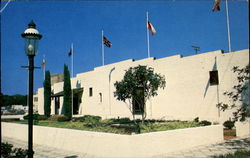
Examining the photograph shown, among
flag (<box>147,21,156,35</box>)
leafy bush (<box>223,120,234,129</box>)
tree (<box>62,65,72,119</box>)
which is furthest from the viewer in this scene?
tree (<box>62,65,72,119</box>)

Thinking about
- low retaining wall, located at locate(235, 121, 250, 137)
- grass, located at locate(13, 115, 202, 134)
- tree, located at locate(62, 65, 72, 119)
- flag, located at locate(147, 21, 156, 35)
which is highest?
flag, located at locate(147, 21, 156, 35)

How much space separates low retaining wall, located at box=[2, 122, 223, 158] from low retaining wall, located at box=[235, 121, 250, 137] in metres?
1.72

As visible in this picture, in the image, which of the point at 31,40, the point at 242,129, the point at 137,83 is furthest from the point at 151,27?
the point at 31,40

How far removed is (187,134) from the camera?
1054 cm

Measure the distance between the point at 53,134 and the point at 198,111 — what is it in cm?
1058

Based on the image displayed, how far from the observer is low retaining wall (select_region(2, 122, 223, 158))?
871 cm

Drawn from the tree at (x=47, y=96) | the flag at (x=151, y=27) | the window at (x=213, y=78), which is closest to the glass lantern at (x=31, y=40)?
the window at (x=213, y=78)

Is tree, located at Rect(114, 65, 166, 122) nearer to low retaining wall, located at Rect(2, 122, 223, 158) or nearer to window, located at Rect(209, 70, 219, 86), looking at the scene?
low retaining wall, located at Rect(2, 122, 223, 158)

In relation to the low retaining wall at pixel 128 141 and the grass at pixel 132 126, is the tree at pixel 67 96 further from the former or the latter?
the low retaining wall at pixel 128 141

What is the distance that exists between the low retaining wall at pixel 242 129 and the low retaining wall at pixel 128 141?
1722mm

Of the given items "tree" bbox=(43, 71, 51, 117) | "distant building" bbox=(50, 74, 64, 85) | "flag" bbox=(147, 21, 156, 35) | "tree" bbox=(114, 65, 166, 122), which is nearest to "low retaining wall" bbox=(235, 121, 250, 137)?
"tree" bbox=(114, 65, 166, 122)

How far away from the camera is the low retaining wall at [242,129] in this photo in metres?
13.4

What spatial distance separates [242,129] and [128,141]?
8323 millimetres

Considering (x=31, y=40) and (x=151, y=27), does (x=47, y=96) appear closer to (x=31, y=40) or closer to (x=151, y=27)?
(x=151, y=27)
